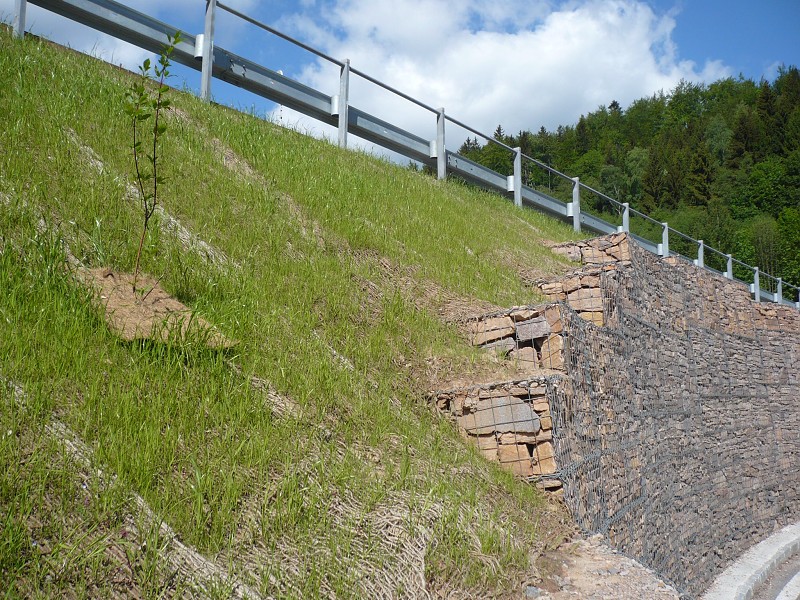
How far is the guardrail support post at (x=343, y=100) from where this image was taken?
34.9 feet

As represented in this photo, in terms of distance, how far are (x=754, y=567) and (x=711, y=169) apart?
7415 cm

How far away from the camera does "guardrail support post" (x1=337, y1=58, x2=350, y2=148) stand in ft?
34.9

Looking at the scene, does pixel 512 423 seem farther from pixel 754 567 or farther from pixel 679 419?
pixel 754 567

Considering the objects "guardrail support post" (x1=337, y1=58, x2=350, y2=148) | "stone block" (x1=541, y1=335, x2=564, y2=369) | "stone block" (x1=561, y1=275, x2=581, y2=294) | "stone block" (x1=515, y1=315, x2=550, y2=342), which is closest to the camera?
"stone block" (x1=541, y1=335, x2=564, y2=369)

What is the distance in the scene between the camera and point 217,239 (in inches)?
228

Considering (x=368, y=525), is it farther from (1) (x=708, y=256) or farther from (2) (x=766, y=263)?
(2) (x=766, y=263)

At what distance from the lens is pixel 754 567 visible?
1011 centimetres

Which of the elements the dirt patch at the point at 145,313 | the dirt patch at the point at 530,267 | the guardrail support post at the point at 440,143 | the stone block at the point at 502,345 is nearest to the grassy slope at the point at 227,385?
the dirt patch at the point at 145,313

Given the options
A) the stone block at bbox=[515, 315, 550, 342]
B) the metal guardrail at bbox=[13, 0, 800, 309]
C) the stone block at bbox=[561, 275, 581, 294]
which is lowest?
the stone block at bbox=[515, 315, 550, 342]

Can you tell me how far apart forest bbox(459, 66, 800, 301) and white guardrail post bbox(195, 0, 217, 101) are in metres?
41.5

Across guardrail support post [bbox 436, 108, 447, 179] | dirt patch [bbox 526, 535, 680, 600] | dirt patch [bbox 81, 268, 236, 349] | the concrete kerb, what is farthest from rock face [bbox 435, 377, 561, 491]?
guardrail support post [bbox 436, 108, 447, 179]

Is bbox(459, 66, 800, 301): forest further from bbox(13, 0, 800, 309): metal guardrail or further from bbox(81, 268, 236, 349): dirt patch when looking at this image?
bbox(81, 268, 236, 349): dirt patch

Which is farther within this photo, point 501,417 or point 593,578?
point 501,417

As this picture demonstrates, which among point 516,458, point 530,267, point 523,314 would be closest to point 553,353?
point 523,314
